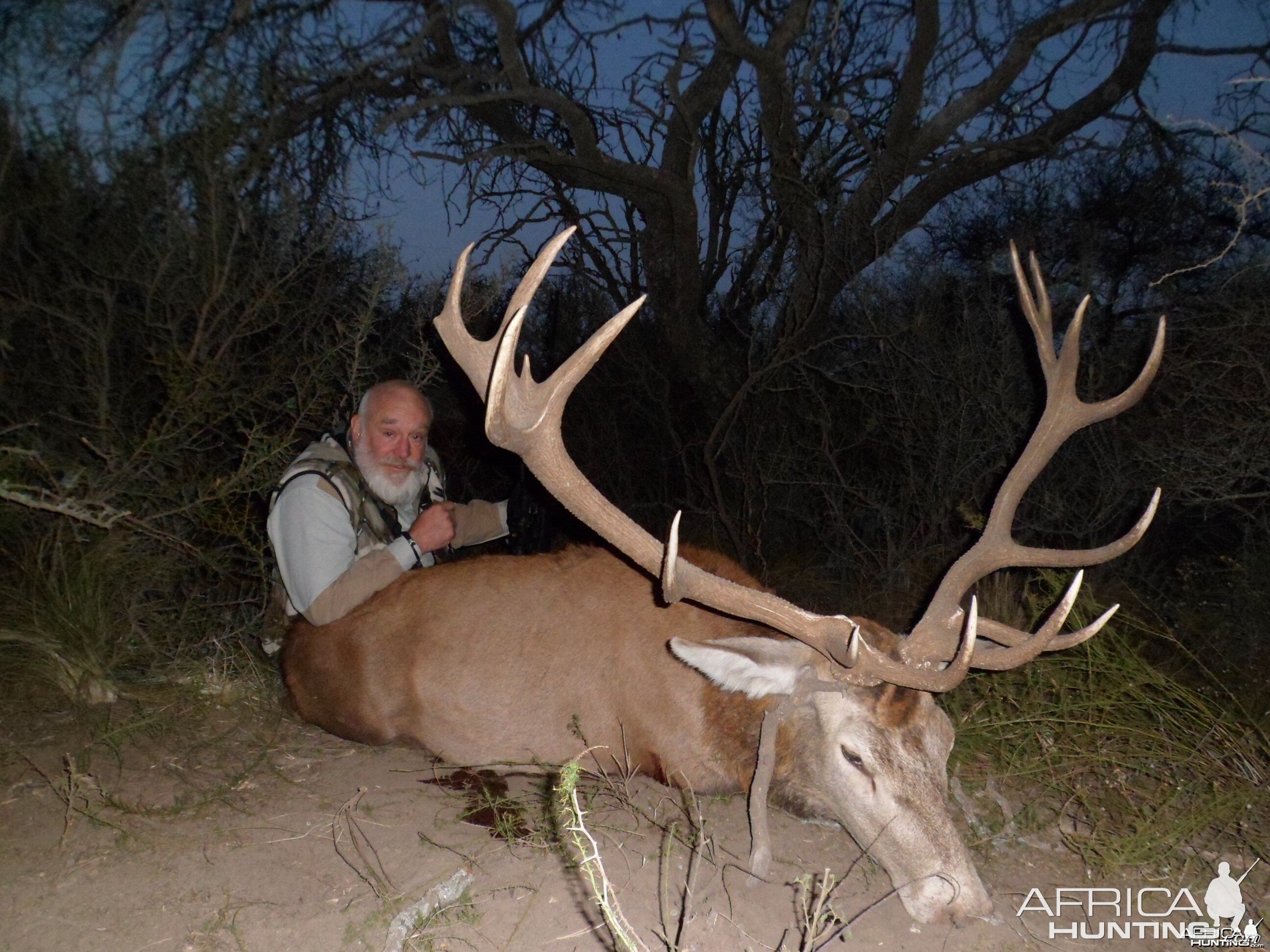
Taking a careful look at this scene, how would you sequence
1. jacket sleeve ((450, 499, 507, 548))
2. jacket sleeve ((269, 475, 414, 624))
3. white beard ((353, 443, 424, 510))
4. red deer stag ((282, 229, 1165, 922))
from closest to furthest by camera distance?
1. red deer stag ((282, 229, 1165, 922))
2. jacket sleeve ((269, 475, 414, 624))
3. white beard ((353, 443, 424, 510))
4. jacket sleeve ((450, 499, 507, 548))

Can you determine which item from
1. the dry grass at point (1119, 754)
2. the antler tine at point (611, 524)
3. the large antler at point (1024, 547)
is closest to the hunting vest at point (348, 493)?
the antler tine at point (611, 524)

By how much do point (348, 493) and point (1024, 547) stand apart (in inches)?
107

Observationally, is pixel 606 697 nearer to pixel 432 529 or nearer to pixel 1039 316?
pixel 432 529

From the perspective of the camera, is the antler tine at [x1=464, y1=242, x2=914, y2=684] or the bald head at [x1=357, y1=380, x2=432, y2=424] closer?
the antler tine at [x1=464, y1=242, x2=914, y2=684]

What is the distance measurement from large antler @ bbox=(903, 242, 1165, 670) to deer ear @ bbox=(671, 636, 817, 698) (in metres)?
0.38

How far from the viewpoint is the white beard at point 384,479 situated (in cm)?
375

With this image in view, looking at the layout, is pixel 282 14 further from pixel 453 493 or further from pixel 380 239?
pixel 453 493

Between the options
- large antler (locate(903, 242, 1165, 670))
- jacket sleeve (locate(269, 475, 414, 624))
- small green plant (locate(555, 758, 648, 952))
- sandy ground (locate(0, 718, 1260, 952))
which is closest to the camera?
small green plant (locate(555, 758, 648, 952))

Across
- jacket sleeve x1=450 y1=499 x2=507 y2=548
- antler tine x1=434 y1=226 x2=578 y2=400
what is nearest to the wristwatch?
jacket sleeve x1=450 y1=499 x2=507 y2=548

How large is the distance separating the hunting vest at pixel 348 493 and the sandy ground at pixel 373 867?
3.32 feet

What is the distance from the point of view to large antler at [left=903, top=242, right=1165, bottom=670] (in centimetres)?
263

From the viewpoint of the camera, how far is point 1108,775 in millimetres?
3027

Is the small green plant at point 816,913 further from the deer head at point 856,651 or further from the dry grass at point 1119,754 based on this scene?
the dry grass at point 1119,754

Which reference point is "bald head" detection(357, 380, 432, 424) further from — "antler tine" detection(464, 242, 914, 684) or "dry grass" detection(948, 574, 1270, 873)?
"dry grass" detection(948, 574, 1270, 873)
